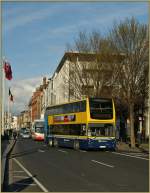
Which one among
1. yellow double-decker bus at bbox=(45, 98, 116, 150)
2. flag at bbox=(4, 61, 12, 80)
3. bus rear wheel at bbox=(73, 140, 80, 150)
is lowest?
bus rear wheel at bbox=(73, 140, 80, 150)

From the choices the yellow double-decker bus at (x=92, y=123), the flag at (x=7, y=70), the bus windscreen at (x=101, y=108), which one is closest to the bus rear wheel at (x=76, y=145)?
the yellow double-decker bus at (x=92, y=123)

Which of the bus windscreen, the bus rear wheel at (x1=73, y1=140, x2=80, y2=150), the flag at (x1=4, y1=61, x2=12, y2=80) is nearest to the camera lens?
the bus windscreen

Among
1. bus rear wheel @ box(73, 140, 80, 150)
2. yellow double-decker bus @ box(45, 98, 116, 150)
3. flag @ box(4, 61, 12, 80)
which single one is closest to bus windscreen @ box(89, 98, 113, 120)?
yellow double-decker bus @ box(45, 98, 116, 150)

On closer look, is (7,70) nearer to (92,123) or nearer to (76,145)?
(76,145)

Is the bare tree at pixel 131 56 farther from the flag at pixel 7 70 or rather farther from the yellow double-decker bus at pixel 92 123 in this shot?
the flag at pixel 7 70

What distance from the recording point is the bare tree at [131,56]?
40.7 m

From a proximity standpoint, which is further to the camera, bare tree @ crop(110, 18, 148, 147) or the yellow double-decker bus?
bare tree @ crop(110, 18, 148, 147)

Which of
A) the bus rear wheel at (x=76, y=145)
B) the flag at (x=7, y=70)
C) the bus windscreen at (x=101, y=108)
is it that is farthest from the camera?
the flag at (x=7, y=70)

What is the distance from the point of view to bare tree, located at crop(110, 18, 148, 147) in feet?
133

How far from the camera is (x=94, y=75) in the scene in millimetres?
50219

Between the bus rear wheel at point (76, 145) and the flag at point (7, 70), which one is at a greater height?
the flag at point (7, 70)

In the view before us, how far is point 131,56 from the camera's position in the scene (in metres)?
40.8

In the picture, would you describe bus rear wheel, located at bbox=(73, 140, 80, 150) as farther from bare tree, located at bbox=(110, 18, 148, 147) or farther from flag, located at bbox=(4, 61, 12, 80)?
flag, located at bbox=(4, 61, 12, 80)

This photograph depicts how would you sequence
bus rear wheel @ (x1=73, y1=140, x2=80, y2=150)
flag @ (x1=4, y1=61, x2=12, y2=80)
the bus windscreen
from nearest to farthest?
the bus windscreen < bus rear wheel @ (x1=73, y1=140, x2=80, y2=150) < flag @ (x1=4, y1=61, x2=12, y2=80)
